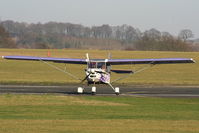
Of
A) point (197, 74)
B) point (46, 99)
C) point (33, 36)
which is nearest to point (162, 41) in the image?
point (197, 74)

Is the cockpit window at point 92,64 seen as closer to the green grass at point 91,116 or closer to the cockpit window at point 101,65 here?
the cockpit window at point 101,65

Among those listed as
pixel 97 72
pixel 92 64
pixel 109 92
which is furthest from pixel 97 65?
pixel 109 92

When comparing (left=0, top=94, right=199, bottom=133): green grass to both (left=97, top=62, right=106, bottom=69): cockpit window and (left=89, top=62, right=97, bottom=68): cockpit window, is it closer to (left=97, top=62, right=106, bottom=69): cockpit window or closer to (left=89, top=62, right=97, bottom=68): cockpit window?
(left=89, top=62, right=97, bottom=68): cockpit window

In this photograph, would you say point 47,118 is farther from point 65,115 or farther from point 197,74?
point 197,74

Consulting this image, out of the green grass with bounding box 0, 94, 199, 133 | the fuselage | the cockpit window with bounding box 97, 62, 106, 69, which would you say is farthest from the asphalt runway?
the green grass with bounding box 0, 94, 199, 133

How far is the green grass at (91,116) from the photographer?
13.6 m

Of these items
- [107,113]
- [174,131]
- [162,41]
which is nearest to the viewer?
[174,131]

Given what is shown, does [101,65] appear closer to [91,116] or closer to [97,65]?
[97,65]

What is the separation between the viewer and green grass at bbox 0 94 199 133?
536 inches

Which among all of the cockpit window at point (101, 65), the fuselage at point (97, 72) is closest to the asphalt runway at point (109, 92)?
the fuselage at point (97, 72)

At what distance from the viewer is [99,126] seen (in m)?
14.0

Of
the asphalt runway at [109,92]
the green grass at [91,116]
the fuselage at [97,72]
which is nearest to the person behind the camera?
the green grass at [91,116]

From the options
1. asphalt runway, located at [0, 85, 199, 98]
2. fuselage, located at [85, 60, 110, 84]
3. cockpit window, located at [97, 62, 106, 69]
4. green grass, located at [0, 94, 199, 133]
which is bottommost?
asphalt runway, located at [0, 85, 199, 98]

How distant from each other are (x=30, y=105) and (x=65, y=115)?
353cm
